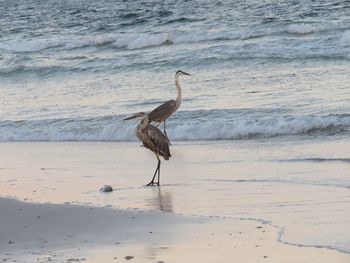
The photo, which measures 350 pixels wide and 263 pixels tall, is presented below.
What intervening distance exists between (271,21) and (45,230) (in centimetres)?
2015

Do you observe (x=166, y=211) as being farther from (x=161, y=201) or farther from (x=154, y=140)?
(x=154, y=140)

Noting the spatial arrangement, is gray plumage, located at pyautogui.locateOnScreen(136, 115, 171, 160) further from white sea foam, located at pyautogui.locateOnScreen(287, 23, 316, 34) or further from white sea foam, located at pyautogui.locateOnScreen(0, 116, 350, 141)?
white sea foam, located at pyautogui.locateOnScreen(287, 23, 316, 34)

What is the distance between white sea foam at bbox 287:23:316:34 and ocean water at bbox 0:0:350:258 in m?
0.03

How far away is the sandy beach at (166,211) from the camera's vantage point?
727 cm

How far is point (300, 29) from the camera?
25.3 metres

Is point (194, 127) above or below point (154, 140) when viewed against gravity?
below

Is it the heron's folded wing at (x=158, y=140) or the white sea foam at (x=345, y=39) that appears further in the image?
the white sea foam at (x=345, y=39)

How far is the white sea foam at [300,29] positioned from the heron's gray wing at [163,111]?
10.2 meters

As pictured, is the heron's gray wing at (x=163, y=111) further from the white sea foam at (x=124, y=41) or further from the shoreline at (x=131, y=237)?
the white sea foam at (x=124, y=41)

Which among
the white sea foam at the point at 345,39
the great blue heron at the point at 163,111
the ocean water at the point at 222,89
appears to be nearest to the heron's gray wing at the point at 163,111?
the great blue heron at the point at 163,111

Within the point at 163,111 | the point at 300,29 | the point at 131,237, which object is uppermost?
the point at 131,237

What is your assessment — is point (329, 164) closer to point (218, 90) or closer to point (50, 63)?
point (218, 90)

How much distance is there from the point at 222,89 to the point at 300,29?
734 cm

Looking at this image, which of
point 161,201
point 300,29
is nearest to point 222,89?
point 300,29
